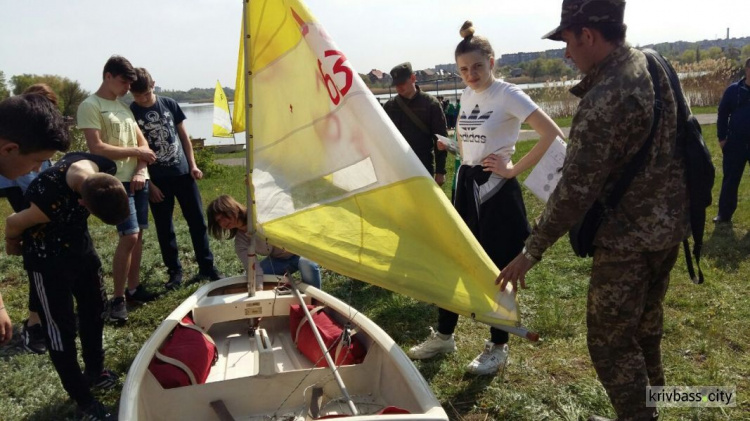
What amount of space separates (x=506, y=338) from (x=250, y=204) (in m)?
1.91

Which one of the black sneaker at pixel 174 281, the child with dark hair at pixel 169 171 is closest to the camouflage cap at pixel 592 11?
the child with dark hair at pixel 169 171

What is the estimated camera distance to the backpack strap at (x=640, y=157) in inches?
90.8

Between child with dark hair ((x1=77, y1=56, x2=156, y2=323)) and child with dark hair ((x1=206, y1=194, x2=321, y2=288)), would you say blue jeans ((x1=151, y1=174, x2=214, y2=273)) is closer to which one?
child with dark hair ((x1=77, y1=56, x2=156, y2=323))

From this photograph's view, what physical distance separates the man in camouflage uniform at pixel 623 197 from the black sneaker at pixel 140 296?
156 inches

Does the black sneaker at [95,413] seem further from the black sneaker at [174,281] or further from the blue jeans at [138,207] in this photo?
the black sneaker at [174,281]

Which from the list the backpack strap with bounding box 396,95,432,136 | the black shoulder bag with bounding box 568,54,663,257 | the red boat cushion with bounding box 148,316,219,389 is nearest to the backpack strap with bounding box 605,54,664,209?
the black shoulder bag with bounding box 568,54,663,257

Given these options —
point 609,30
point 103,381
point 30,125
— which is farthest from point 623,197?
point 103,381

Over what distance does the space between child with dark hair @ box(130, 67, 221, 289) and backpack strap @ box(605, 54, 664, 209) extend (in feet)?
13.7

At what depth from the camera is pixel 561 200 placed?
2.38 metres

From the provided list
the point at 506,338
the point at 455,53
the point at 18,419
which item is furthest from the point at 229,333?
the point at 455,53

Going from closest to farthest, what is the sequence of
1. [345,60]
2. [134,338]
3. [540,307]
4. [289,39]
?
[345,60]
[289,39]
[134,338]
[540,307]

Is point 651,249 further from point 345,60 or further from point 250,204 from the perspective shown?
point 250,204

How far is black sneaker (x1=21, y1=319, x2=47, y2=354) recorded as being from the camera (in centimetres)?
427

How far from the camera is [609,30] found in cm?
230
